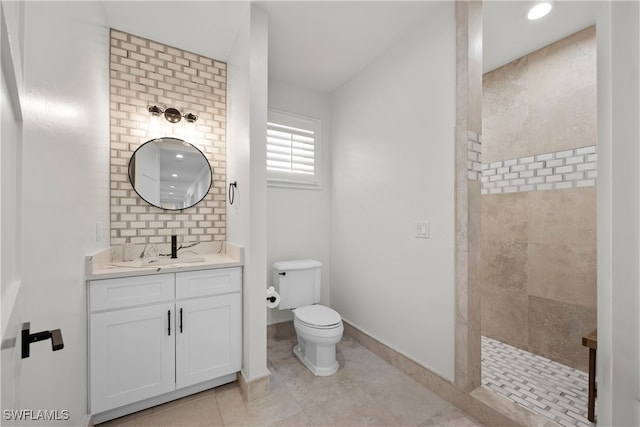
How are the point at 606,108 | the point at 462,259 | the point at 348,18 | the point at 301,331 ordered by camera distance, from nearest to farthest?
the point at 606,108
the point at 462,259
the point at 348,18
the point at 301,331

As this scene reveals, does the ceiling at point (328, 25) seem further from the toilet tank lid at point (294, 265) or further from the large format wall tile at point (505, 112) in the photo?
the toilet tank lid at point (294, 265)

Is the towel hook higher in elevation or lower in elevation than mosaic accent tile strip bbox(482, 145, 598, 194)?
lower

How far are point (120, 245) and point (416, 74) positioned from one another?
2641 millimetres

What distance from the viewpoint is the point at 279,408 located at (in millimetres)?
1720

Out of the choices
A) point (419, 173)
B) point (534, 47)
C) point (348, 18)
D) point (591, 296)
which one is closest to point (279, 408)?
point (419, 173)

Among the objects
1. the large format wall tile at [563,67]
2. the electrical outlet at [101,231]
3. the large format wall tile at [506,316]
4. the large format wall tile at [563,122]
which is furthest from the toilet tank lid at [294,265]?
the large format wall tile at [563,67]

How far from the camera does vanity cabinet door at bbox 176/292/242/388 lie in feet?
5.80

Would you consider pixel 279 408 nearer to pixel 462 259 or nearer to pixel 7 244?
pixel 462 259

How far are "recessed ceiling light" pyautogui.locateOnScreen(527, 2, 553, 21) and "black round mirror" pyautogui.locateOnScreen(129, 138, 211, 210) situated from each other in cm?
271

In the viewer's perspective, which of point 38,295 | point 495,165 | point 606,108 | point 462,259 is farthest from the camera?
point 495,165

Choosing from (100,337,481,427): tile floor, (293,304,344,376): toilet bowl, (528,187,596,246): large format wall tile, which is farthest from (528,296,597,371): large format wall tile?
(293,304,344,376): toilet bowl

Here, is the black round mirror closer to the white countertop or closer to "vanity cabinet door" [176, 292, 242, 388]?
the white countertop

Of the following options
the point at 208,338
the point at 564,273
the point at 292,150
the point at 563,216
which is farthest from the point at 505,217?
the point at 208,338

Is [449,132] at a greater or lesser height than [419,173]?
greater
